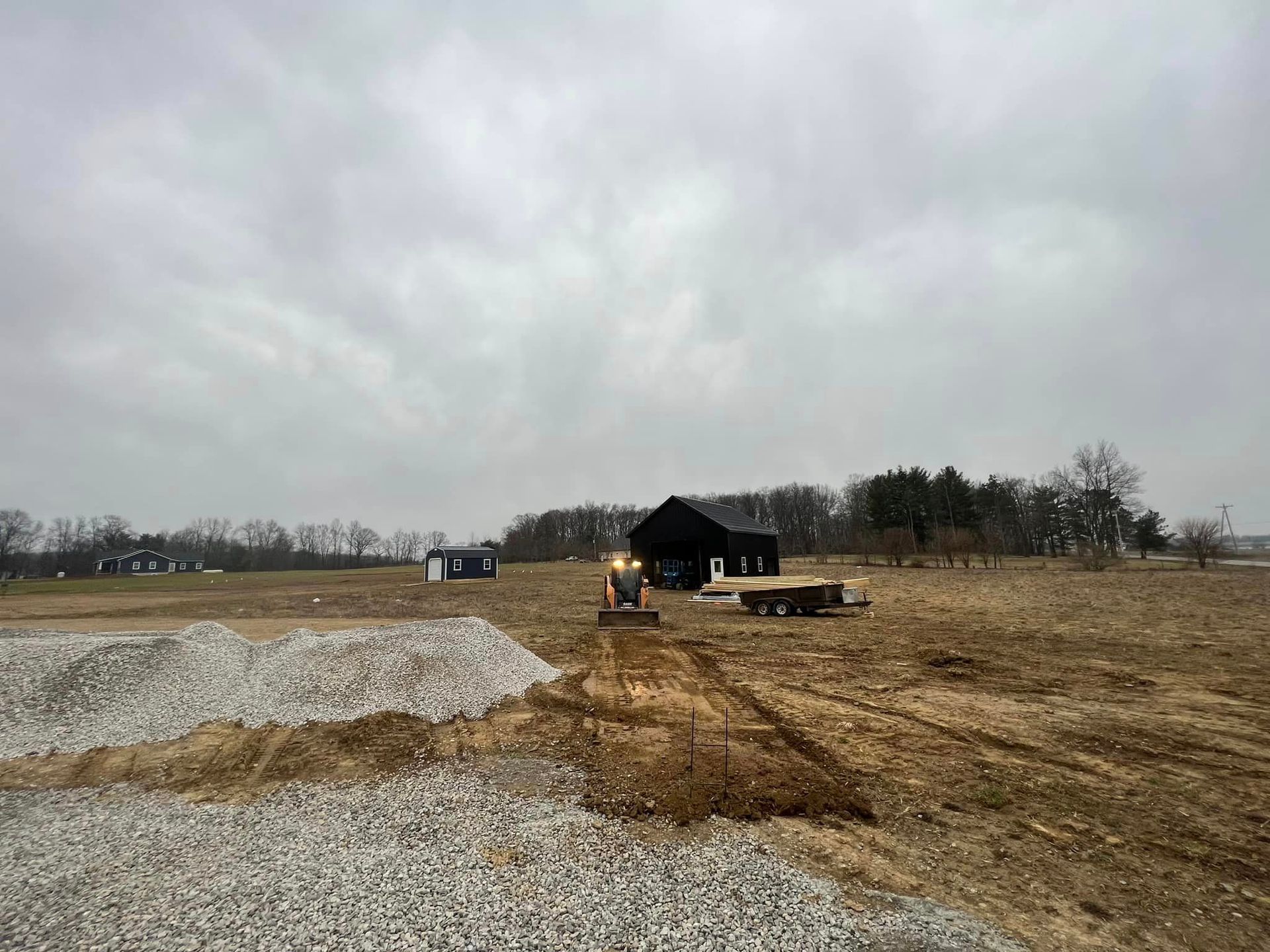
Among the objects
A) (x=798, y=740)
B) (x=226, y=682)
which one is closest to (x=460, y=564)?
(x=226, y=682)

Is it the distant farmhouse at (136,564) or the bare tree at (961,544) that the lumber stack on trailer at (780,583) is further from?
the distant farmhouse at (136,564)

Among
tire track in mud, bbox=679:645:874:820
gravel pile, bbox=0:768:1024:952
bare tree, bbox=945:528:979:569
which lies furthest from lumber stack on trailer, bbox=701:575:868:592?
bare tree, bbox=945:528:979:569

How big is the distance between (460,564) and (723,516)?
1158 inches

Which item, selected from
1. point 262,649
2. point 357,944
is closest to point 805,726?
point 357,944

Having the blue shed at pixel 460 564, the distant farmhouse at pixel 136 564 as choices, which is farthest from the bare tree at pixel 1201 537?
the distant farmhouse at pixel 136 564

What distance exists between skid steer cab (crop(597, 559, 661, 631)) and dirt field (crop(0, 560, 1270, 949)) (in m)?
1.55

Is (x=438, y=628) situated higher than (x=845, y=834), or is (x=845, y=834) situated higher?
(x=438, y=628)

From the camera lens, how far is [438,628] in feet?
42.5

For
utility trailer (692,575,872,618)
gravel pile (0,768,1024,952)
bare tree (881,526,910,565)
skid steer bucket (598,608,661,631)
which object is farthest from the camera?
bare tree (881,526,910,565)

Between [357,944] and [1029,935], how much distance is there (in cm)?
509

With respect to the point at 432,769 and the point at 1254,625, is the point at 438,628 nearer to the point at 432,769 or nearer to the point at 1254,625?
the point at 432,769

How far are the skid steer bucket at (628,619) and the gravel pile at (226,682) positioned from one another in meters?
6.05

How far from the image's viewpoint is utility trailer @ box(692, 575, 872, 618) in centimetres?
2000

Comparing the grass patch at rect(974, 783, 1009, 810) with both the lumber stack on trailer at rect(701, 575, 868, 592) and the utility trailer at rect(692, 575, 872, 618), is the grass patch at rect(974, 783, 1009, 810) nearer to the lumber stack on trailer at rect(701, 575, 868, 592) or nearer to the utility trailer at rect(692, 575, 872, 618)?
the utility trailer at rect(692, 575, 872, 618)
